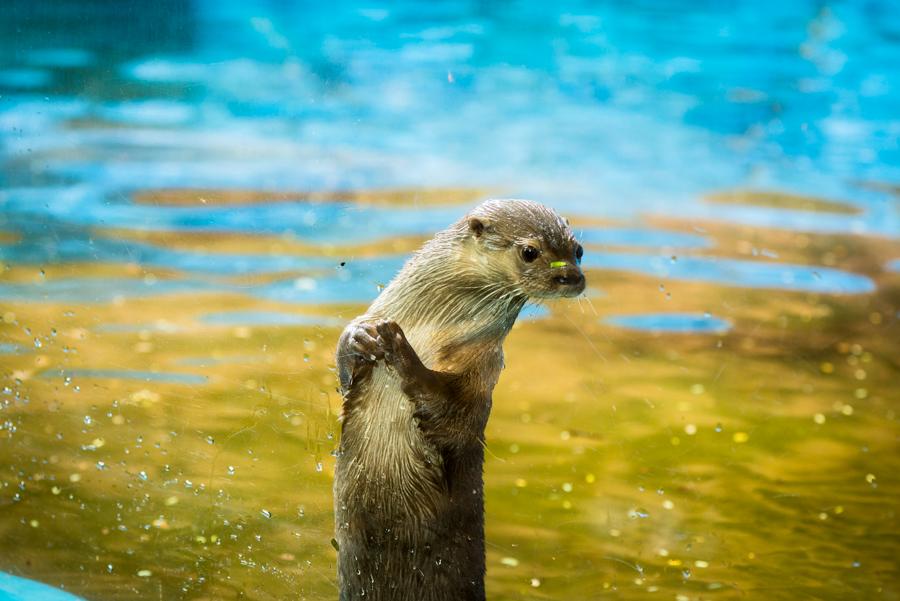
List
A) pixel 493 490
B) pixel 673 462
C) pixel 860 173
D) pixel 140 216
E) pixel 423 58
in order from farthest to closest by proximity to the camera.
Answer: pixel 423 58
pixel 860 173
pixel 140 216
pixel 673 462
pixel 493 490

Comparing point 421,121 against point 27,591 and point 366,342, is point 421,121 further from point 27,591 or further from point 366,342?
point 366,342

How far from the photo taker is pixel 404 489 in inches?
70.4

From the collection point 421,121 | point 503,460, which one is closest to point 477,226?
point 503,460

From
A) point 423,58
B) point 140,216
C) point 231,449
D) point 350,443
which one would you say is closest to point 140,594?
point 231,449

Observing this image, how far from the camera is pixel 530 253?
5.33 feet

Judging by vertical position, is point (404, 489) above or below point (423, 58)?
below

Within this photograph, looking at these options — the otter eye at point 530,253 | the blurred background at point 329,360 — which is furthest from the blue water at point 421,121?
the otter eye at point 530,253

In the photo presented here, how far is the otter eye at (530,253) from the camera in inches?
63.9

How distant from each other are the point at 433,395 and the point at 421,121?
817 centimetres

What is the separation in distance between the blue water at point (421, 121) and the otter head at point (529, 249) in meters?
0.62

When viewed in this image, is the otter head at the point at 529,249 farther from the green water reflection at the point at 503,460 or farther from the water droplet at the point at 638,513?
the water droplet at the point at 638,513

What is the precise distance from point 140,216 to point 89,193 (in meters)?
0.75

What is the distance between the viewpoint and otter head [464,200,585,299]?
1627 millimetres

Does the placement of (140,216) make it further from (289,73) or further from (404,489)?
(289,73)
